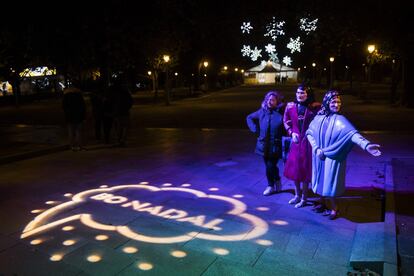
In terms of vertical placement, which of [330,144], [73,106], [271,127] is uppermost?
[73,106]

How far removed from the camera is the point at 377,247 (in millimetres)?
4504

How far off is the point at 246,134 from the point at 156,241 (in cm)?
930

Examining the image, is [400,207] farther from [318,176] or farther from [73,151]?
[73,151]

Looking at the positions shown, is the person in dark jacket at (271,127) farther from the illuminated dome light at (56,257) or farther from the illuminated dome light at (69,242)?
the illuminated dome light at (56,257)

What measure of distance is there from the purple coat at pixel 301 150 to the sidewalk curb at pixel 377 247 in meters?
1.09

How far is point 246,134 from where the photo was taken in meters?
14.0

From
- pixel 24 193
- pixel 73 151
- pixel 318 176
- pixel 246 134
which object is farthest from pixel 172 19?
pixel 318 176

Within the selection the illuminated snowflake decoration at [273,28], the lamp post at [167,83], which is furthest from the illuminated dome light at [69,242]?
the lamp post at [167,83]

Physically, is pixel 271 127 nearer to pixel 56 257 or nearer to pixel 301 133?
pixel 301 133

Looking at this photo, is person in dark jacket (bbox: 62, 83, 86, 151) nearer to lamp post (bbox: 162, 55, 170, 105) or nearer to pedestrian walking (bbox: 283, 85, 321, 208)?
pedestrian walking (bbox: 283, 85, 321, 208)

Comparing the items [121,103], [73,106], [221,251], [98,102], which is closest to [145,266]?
[221,251]

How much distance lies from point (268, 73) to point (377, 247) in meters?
91.9

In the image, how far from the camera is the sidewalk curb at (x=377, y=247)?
4.20 m

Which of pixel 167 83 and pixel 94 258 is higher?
pixel 167 83
